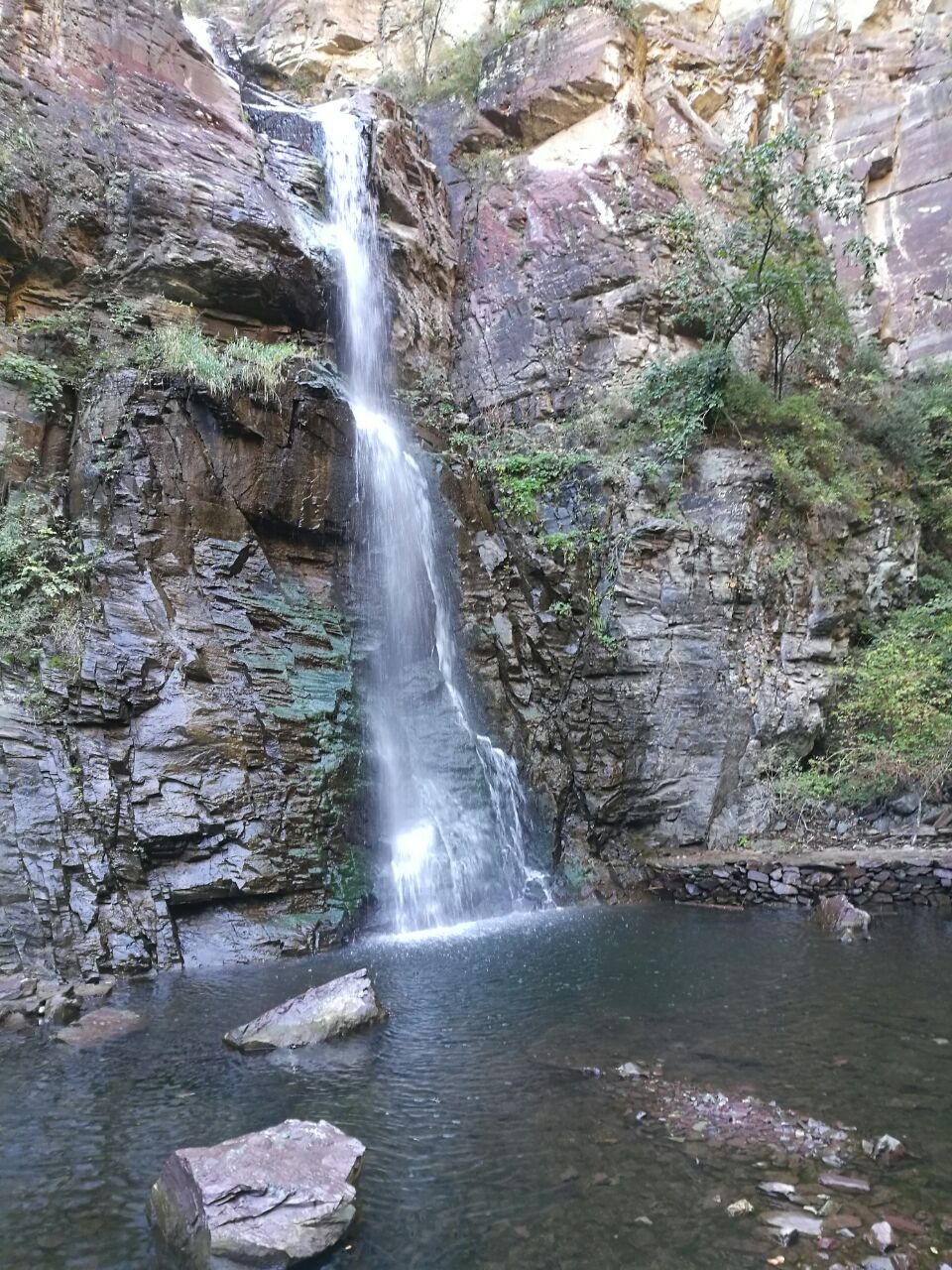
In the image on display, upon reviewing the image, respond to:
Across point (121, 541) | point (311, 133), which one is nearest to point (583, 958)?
point (121, 541)

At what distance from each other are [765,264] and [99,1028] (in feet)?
51.2

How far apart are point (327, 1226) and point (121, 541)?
27.9 feet

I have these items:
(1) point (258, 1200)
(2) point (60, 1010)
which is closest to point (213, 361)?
(2) point (60, 1010)

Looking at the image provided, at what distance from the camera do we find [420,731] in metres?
12.0

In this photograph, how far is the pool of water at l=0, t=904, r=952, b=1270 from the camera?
3.71 meters

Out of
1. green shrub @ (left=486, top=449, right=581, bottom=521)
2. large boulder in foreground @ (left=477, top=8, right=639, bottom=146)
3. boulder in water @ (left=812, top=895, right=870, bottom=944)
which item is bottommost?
boulder in water @ (left=812, top=895, right=870, bottom=944)

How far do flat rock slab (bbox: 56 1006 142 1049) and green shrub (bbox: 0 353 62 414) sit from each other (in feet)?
26.5

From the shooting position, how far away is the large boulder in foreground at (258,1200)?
3.41 meters

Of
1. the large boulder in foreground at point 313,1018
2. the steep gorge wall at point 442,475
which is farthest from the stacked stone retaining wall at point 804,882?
the large boulder in foreground at point 313,1018

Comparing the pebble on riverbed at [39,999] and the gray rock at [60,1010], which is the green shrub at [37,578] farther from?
the gray rock at [60,1010]

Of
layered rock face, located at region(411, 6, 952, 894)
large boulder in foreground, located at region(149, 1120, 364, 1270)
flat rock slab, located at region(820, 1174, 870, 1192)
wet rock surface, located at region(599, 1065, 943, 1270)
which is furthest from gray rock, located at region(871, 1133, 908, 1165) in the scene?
layered rock face, located at region(411, 6, 952, 894)

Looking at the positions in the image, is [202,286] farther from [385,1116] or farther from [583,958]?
[385,1116]

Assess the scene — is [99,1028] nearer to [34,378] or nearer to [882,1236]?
[882,1236]

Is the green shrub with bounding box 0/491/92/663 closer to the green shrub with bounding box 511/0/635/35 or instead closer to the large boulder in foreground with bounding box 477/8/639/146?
the large boulder in foreground with bounding box 477/8/639/146
